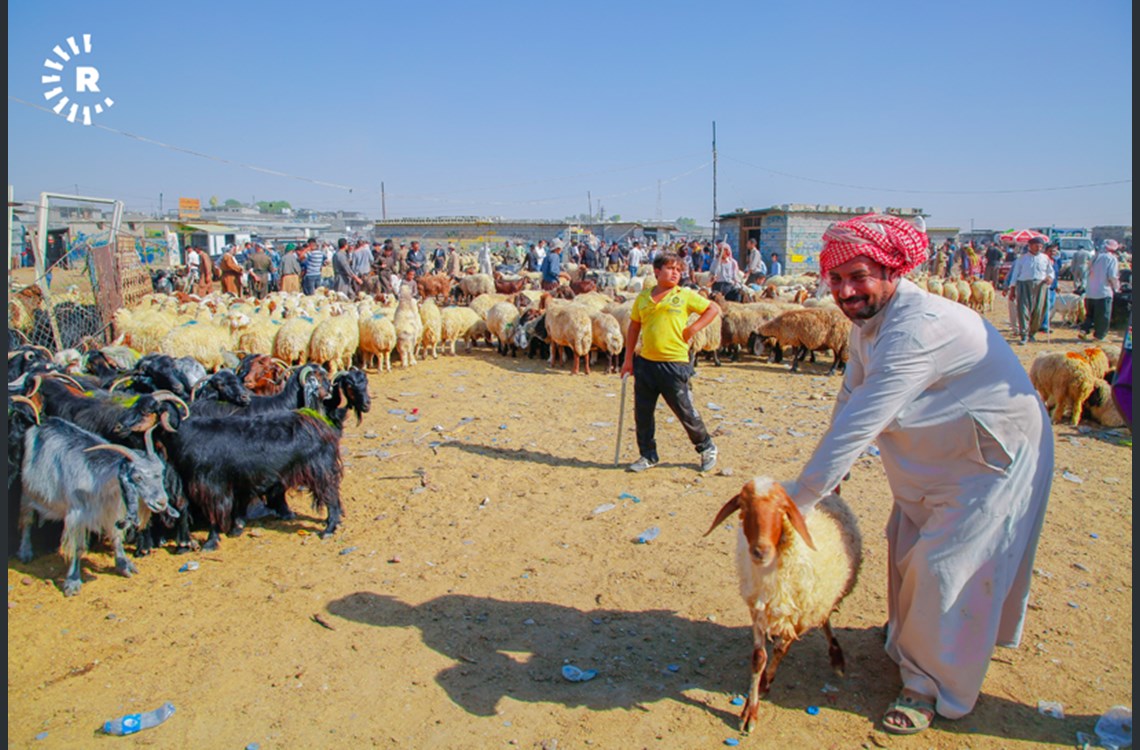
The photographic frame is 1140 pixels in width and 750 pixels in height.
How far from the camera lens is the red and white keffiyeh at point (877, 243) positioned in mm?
2541

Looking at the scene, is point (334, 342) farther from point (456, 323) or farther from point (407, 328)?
point (456, 323)

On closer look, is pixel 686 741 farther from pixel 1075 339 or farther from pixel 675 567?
pixel 1075 339

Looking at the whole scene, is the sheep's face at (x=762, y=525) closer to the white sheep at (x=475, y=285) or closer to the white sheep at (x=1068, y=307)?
the white sheep at (x=1068, y=307)

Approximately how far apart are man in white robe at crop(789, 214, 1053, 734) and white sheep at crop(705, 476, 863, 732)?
0.13m

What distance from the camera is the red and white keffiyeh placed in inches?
100

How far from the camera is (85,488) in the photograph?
3988mm

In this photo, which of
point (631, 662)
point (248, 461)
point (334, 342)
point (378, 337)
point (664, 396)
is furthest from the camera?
point (378, 337)

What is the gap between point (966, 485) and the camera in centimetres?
262

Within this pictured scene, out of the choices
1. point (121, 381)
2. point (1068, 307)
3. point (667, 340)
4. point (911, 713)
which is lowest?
point (911, 713)

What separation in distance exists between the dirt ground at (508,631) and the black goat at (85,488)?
372mm

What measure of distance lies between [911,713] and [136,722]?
3.30 meters

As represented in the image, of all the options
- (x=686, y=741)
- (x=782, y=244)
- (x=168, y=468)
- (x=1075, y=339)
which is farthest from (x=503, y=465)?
(x=782, y=244)

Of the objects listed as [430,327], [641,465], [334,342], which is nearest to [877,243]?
[641,465]

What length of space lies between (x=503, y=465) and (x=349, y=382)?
5.37ft
